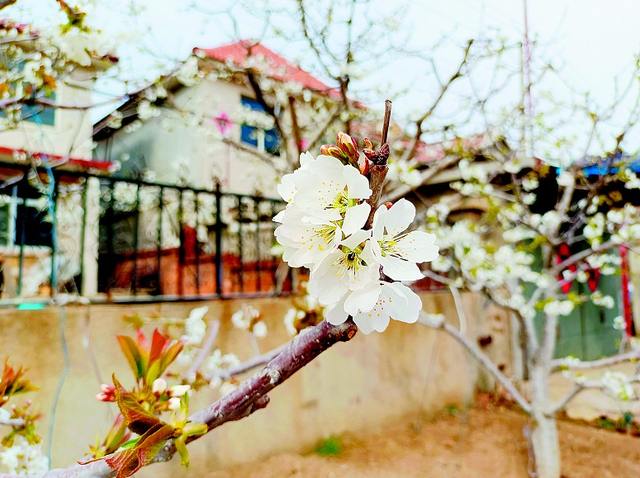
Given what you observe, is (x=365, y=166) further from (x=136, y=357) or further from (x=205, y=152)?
(x=205, y=152)

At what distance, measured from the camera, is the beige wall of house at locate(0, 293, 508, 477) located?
2.62 m

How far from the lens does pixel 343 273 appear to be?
2.05 feet

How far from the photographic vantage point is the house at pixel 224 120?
4.87m

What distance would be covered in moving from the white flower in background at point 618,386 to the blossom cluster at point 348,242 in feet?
10.8

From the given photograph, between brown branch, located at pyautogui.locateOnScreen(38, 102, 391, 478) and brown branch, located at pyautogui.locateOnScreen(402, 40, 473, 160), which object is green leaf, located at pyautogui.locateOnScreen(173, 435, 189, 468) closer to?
brown branch, located at pyautogui.locateOnScreen(38, 102, 391, 478)

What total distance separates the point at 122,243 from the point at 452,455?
4.24 m

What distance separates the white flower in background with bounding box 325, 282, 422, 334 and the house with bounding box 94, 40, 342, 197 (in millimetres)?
3788

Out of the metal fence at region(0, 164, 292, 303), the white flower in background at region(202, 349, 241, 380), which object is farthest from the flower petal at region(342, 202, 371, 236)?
the white flower in background at region(202, 349, 241, 380)

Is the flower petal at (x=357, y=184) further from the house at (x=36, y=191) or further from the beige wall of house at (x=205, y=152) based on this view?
the beige wall of house at (x=205, y=152)

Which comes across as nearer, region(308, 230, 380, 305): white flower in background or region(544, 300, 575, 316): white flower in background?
region(308, 230, 380, 305): white flower in background

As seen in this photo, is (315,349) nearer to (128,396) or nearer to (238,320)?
(128,396)

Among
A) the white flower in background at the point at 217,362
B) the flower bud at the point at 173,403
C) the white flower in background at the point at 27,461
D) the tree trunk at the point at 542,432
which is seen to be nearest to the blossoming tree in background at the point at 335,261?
the flower bud at the point at 173,403

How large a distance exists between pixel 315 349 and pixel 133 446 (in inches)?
12.3

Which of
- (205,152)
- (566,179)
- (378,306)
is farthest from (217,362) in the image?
(205,152)
